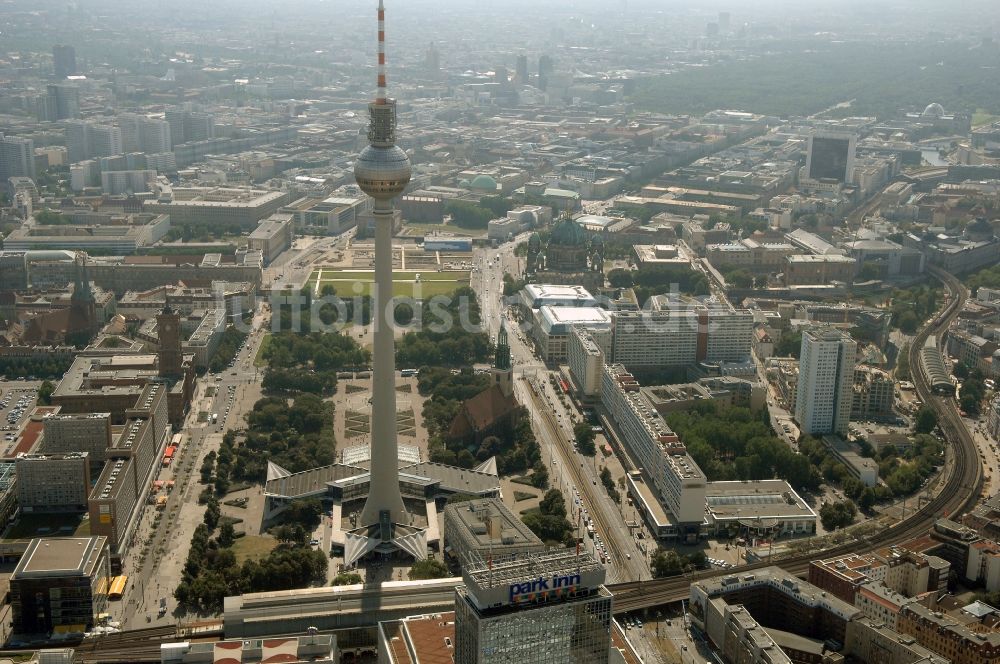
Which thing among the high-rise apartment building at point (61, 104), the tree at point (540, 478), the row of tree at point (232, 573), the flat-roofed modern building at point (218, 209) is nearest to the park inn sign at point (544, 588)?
the row of tree at point (232, 573)

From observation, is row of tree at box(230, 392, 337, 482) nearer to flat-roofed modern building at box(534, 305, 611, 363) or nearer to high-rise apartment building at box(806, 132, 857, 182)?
flat-roofed modern building at box(534, 305, 611, 363)

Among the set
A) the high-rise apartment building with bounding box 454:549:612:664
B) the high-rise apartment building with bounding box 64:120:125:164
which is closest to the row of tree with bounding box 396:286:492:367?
the high-rise apartment building with bounding box 454:549:612:664

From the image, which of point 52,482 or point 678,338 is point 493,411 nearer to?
point 678,338

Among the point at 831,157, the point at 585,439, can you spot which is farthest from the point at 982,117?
A: the point at 585,439

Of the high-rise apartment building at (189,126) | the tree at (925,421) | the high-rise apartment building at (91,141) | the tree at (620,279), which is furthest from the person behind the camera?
the high-rise apartment building at (189,126)

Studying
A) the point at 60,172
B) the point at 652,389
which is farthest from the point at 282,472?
the point at 60,172

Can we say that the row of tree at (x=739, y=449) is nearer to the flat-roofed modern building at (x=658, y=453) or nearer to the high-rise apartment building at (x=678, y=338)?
the flat-roofed modern building at (x=658, y=453)

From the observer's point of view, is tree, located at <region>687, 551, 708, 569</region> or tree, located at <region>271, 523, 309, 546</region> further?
tree, located at <region>271, 523, 309, 546</region>
